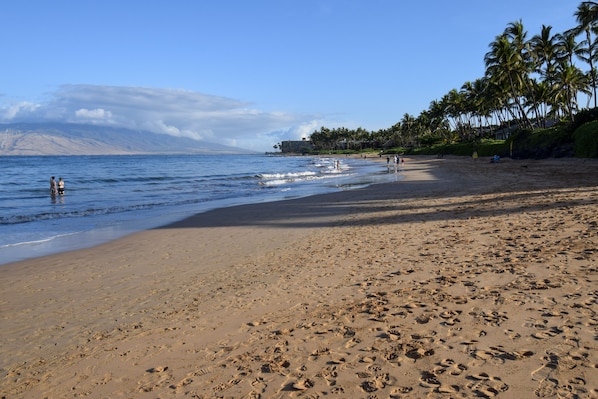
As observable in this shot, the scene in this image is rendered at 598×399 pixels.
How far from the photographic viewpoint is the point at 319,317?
4.70 metres

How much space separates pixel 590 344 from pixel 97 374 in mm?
4401

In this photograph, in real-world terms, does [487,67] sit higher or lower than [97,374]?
higher

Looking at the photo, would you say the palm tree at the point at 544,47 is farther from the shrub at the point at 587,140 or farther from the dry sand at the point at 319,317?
the dry sand at the point at 319,317

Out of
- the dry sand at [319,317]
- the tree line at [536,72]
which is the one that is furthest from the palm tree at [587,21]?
the dry sand at [319,317]

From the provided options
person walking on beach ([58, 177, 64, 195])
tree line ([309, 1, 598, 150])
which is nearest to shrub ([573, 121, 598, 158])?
tree line ([309, 1, 598, 150])

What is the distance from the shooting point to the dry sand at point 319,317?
3.30 meters

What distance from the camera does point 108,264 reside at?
8.09 metres

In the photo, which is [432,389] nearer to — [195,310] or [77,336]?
[195,310]

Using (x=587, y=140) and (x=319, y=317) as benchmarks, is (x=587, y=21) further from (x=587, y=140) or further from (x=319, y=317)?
(x=319, y=317)

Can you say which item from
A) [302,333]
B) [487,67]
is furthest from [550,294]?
[487,67]

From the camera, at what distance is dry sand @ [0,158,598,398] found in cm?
330

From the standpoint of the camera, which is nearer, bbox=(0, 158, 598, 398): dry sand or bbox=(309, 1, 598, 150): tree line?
bbox=(0, 158, 598, 398): dry sand

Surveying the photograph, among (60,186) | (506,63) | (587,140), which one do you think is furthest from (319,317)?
(506,63)

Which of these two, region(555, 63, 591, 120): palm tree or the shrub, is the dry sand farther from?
region(555, 63, 591, 120): palm tree
